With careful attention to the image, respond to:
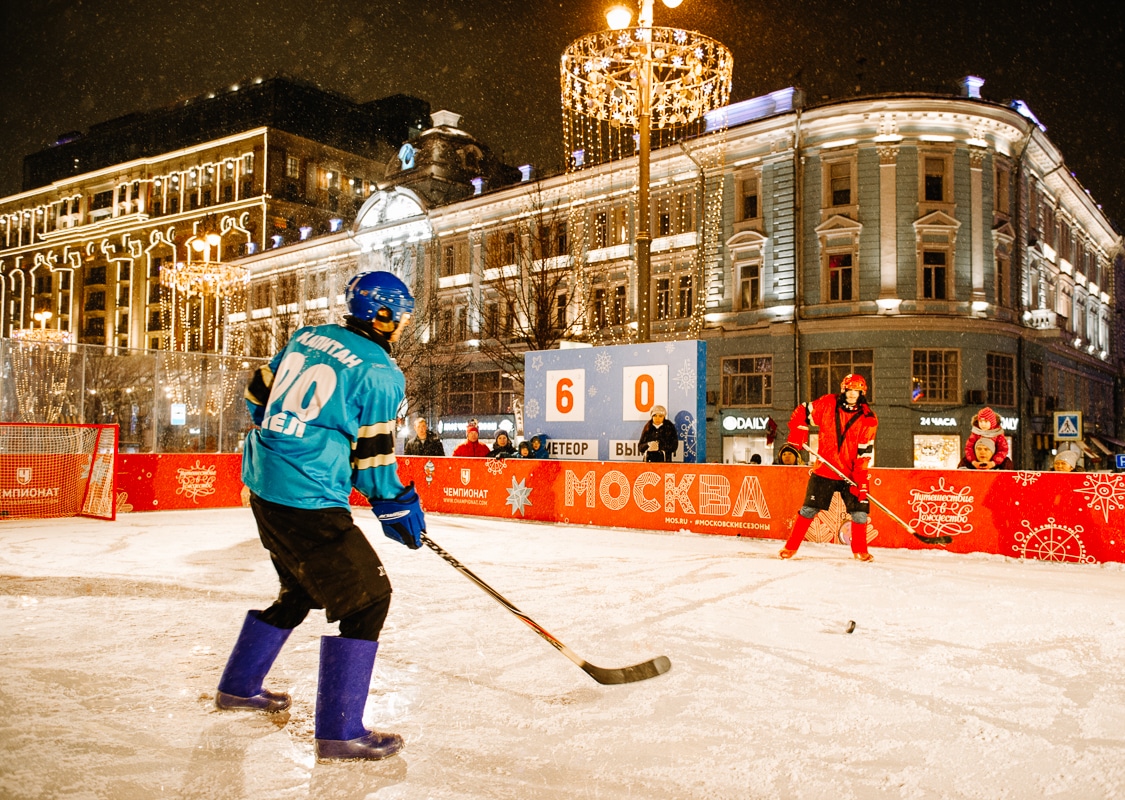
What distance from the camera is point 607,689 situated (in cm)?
420

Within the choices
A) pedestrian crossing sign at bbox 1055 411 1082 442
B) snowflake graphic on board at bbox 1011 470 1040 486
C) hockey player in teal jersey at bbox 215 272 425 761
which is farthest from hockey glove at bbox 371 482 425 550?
pedestrian crossing sign at bbox 1055 411 1082 442

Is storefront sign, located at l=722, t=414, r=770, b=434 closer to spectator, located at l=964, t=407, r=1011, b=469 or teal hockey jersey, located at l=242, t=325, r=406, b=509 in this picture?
spectator, located at l=964, t=407, r=1011, b=469

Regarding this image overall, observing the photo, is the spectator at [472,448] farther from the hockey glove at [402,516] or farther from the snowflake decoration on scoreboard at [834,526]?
the hockey glove at [402,516]

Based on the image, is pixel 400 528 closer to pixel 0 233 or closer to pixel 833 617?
pixel 833 617

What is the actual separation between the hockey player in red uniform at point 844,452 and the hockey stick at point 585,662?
4743 millimetres

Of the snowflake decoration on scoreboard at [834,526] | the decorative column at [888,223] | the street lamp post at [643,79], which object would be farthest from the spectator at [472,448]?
the decorative column at [888,223]

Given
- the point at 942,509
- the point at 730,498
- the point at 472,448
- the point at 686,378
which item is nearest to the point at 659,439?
the point at 686,378

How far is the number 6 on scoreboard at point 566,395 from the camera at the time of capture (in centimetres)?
1345

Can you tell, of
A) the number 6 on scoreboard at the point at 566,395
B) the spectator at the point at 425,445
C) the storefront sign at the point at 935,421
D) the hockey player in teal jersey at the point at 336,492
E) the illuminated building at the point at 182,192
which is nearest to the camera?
the hockey player in teal jersey at the point at 336,492

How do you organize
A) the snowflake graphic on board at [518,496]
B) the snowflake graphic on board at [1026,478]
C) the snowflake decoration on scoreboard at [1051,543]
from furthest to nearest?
1. the snowflake graphic on board at [518,496]
2. the snowflake graphic on board at [1026,478]
3. the snowflake decoration on scoreboard at [1051,543]

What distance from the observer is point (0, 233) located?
262ft

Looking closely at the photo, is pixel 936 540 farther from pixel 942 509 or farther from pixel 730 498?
pixel 730 498

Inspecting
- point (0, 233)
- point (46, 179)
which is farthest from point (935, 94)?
point (0, 233)

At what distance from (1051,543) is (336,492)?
825cm
